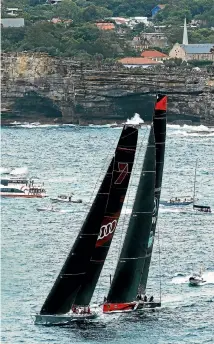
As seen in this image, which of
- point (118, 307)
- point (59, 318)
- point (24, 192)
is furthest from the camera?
point (24, 192)

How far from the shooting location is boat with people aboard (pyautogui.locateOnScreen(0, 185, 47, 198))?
11725cm

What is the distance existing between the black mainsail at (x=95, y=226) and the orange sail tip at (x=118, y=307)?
46.8 inches

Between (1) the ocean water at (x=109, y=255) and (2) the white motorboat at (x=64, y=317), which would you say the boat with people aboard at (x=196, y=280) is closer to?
(1) the ocean water at (x=109, y=255)

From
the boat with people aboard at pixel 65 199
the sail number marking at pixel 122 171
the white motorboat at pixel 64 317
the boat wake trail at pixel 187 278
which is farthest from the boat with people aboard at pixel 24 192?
the white motorboat at pixel 64 317

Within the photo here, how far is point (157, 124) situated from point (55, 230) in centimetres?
2492

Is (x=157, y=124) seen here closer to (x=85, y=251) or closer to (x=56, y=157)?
(x=85, y=251)

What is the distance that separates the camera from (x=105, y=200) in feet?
239

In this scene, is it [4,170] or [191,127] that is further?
[191,127]

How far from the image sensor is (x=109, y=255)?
293 ft

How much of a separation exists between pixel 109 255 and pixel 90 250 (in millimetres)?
16979

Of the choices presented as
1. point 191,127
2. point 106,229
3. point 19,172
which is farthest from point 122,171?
point 191,127

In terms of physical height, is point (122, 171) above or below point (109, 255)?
above

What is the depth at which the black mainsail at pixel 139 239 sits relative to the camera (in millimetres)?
73500

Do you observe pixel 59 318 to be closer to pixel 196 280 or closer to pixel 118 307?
pixel 118 307
